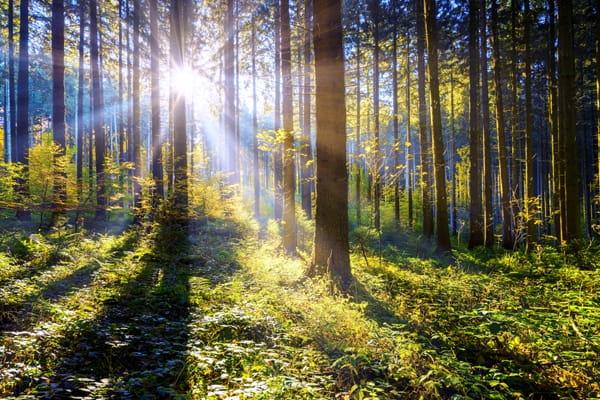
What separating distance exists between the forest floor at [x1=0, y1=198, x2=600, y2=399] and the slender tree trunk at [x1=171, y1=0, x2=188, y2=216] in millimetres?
3318

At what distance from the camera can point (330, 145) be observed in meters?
6.90

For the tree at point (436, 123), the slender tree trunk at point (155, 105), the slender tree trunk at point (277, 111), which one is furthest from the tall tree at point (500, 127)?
the slender tree trunk at point (155, 105)

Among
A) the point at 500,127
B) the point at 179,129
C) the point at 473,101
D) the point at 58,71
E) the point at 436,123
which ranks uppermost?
the point at 58,71

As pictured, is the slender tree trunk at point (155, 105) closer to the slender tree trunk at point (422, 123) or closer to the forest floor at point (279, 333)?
the forest floor at point (279, 333)

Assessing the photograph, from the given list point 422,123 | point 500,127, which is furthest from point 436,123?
point 422,123

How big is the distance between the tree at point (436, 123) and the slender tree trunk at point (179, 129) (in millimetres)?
8235

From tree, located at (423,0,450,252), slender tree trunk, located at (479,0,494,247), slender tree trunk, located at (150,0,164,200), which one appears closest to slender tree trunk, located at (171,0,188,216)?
slender tree trunk, located at (150,0,164,200)

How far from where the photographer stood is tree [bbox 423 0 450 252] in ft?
38.0

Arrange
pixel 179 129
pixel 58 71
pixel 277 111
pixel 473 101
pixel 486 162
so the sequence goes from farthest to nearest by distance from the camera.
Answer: pixel 277 111 → pixel 486 162 → pixel 473 101 → pixel 179 129 → pixel 58 71

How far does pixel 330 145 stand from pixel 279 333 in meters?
3.84

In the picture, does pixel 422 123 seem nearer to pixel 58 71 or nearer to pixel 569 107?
pixel 569 107

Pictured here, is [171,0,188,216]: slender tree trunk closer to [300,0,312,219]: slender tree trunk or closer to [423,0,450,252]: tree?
[300,0,312,219]: slender tree trunk

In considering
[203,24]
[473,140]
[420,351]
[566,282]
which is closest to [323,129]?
[420,351]

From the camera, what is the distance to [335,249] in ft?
22.4
